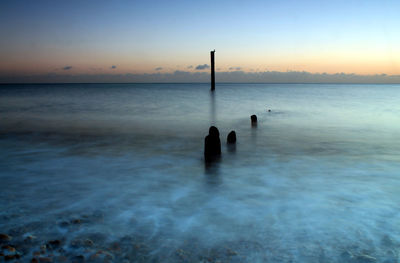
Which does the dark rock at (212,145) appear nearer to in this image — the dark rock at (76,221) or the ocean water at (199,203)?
the ocean water at (199,203)

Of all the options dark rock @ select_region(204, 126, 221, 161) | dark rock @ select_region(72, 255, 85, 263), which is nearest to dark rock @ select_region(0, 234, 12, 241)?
dark rock @ select_region(72, 255, 85, 263)

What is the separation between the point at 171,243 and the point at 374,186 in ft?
16.0

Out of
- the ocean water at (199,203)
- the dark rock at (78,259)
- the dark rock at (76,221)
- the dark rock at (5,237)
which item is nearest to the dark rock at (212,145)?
the ocean water at (199,203)

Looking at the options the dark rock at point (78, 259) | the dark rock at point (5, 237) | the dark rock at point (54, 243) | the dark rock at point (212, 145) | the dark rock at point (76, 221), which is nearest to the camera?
the dark rock at point (78, 259)

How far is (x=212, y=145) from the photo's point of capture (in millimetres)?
8594

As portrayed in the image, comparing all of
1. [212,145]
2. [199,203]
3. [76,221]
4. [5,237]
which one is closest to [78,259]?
[76,221]

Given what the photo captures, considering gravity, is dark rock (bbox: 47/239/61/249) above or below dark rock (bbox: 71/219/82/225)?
above

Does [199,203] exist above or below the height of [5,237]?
below

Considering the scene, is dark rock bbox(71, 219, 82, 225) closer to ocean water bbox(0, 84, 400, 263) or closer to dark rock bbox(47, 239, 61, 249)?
ocean water bbox(0, 84, 400, 263)

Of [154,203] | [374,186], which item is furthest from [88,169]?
[374,186]

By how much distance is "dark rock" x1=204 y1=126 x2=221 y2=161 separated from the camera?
8.34m

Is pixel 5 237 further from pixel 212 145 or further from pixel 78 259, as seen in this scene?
pixel 212 145

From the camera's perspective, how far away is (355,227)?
439cm

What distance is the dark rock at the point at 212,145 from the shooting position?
8.34 m
